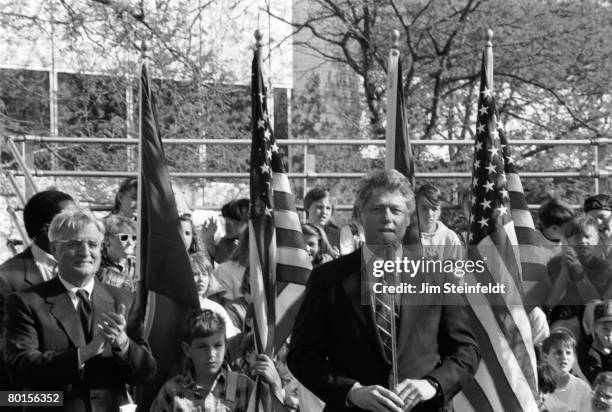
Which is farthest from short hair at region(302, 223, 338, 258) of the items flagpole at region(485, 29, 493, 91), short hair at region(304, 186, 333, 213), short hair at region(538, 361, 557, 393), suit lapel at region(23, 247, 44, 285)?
suit lapel at region(23, 247, 44, 285)

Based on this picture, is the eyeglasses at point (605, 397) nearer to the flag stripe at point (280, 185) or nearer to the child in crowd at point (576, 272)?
the child in crowd at point (576, 272)

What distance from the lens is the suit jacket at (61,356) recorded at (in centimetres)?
572

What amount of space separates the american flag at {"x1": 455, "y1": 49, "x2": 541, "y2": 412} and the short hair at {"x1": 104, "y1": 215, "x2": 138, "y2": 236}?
2.22 m

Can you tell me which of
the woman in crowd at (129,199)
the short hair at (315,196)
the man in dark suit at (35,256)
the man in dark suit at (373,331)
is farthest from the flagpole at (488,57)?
the man in dark suit at (373,331)

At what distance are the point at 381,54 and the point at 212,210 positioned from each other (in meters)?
7.60

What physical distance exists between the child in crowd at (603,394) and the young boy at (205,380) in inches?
81.4

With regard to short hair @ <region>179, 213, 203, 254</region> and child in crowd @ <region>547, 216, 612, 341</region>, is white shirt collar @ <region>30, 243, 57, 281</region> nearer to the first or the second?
short hair @ <region>179, 213, 203, 254</region>

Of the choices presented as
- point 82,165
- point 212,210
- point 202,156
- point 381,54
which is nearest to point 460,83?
point 381,54

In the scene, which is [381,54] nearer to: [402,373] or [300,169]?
[300,169]

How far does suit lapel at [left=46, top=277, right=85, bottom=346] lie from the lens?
19.4 feet

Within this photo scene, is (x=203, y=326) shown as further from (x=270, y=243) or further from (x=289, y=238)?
(x=289, y=238)

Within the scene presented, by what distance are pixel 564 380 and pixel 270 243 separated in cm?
208

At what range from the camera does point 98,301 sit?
602 centimetres

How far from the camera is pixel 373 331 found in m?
5.14
